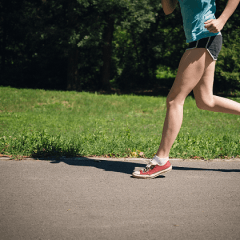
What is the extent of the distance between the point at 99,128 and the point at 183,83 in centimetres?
352

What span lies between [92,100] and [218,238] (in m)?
9.80

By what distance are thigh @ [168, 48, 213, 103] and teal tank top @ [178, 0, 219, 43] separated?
16 cm

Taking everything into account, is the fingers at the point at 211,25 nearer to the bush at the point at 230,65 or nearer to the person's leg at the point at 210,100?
the person's leg at the point at 210,100

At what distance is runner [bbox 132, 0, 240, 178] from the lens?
3203 mm

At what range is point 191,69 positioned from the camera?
128 inches

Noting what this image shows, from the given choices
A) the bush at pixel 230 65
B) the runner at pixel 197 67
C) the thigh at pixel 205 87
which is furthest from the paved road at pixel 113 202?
the bush at pixel 230 65

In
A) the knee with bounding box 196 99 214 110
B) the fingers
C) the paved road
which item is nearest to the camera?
the paved road

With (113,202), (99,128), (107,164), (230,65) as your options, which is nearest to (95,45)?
(230,65)

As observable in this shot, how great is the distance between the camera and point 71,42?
16453 mm

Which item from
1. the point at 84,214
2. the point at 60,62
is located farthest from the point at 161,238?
the point at 60,62

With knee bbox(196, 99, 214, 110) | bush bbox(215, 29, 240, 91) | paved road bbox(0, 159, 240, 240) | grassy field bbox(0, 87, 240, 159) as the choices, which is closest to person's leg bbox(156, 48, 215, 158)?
knee bbox(196, 99, 214, 110)

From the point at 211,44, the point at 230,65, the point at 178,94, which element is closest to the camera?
the point at 211,44

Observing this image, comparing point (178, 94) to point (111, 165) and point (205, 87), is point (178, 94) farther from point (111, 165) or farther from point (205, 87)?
point (111, 165)

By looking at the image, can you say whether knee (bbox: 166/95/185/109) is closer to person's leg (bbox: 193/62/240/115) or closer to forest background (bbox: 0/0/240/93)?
person's leg (bbox: 193/62/240/115)
